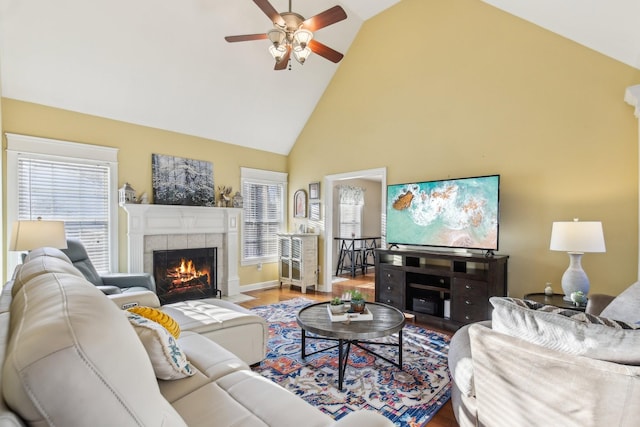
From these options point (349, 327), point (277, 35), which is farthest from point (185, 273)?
point (277, 35)

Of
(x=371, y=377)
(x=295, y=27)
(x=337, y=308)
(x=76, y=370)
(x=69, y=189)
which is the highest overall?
(x=295, y=27)

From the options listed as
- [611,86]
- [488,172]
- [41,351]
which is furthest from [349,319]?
[611,86]

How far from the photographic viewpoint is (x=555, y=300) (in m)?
2.94

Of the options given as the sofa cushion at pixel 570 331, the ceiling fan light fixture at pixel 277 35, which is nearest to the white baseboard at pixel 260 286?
the ceiling fan light fixture at pixel 277 35

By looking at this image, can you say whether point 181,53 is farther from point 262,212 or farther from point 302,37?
point 262,212

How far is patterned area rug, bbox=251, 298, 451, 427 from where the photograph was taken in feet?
7.03

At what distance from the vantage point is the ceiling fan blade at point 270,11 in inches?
98.4

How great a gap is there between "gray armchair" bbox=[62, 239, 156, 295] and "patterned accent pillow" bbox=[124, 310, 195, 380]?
2.11 meters

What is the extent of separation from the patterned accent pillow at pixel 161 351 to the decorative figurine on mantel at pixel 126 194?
3.17 m

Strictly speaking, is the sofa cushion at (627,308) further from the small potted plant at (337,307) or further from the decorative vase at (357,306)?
the small potted plant at (337,307)

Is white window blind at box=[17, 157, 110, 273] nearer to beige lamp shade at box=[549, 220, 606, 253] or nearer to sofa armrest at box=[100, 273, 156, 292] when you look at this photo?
sofa armrest at box=[100, 273, 156, 292]

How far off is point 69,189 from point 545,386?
487 centimetres

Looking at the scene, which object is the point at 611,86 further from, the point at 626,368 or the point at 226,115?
the point at 226,115

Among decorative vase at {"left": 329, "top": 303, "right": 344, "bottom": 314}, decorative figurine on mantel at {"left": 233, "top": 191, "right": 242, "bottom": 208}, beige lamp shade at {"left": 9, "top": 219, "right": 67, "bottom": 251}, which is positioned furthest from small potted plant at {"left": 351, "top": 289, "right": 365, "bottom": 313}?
decorative figurine on mantel at {"left": 233, "top": 191, "right": 242, "bottom": 208}
